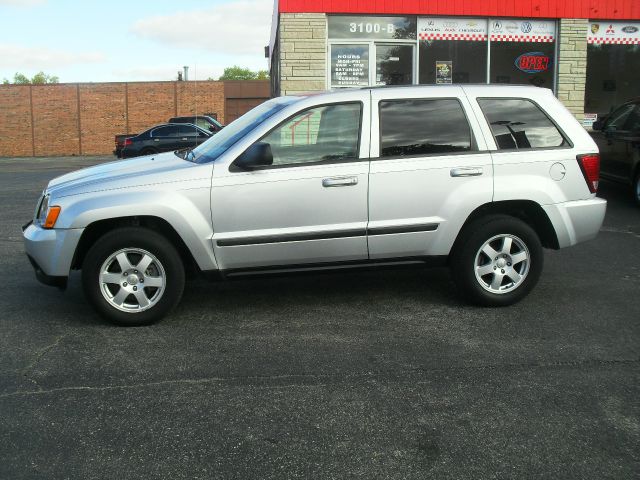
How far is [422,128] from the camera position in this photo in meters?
5.54

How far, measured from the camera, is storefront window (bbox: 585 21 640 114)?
611 inches

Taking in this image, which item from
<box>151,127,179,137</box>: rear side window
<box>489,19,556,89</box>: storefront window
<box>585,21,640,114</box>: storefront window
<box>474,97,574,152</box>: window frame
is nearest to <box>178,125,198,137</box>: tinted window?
<box>151,127,179,137</box>: rear side window

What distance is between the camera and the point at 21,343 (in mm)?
4832

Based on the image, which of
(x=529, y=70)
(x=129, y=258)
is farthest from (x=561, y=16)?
(x=129, y=258)

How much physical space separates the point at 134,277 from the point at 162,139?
1978 cm

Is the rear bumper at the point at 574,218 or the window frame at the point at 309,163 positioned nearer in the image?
the window frame at the point at 309,163

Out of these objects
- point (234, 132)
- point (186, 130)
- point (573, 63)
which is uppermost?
point (573, 63)

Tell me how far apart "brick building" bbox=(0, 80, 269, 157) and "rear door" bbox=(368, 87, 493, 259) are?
115 ft

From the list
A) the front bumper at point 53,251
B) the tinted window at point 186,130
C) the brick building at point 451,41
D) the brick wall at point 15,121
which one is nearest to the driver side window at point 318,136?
the front bumper at point 53,251

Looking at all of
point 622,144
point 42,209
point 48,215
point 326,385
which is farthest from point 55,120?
point 326,385

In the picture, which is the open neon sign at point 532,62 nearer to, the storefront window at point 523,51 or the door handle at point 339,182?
the storefront window at point 523,51

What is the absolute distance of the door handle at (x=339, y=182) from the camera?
17.1ft

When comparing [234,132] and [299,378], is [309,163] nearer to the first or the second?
[234,132]

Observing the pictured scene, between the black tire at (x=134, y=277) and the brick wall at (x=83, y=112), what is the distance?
117 feet
